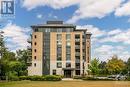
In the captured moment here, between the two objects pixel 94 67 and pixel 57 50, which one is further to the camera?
pixel 57 50

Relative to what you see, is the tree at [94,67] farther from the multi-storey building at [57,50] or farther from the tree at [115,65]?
the multi-storey building at [57,50]

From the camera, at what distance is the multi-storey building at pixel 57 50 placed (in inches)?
4692

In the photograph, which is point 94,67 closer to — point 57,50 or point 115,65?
point 115,65

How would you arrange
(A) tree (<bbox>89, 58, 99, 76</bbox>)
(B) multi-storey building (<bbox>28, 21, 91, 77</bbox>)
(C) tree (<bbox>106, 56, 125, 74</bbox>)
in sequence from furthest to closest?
(B) multi-storey building (<bbox>28, 21, 91, 77</bbox>)
(C) tree (<bbox>106, 56, 125, 74</bbox>)
(A) tree (<bbox>89, 58, 99, 76</bbox>)

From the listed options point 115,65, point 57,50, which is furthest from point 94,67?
point 57,50

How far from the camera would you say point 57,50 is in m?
120

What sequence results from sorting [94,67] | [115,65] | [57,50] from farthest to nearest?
1. [57,50]
2. [115,65]
3. [94,67]

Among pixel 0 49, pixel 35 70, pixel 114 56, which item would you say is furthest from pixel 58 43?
pixel 0 49

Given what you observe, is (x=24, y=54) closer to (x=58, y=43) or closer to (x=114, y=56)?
(x=58, y=43)

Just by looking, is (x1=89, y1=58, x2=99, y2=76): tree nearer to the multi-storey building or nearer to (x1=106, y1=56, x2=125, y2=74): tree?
(x1=106, y1=56, x2=125, y2=74): tree

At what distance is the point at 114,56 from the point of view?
112062 millimetres

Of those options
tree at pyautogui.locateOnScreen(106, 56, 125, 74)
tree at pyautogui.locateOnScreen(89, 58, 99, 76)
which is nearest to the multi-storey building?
tree at pyautogui.locateOnScreen(89, 58, 99, 76)

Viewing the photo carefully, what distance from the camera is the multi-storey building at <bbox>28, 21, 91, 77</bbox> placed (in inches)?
4692

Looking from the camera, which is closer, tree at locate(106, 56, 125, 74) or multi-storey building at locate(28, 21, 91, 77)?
tree at locate(106, 56, 125, 74)
